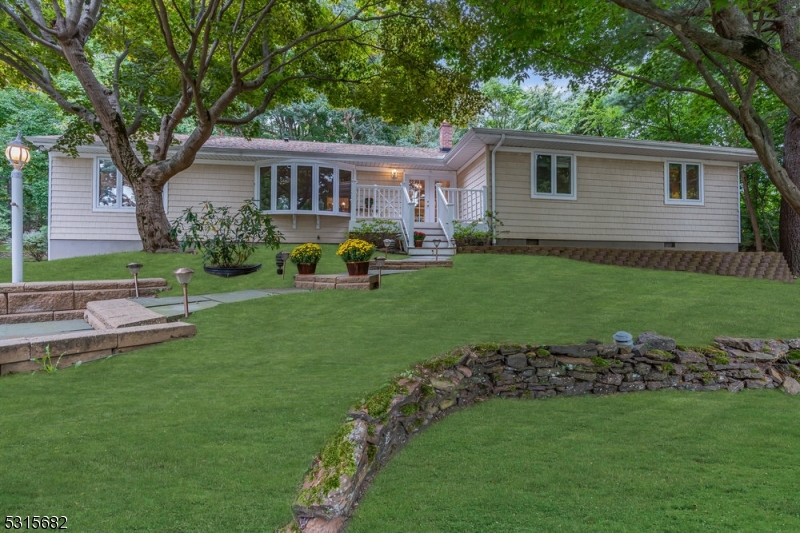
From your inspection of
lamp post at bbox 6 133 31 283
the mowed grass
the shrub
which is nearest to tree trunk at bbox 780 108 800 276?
the mowed grass

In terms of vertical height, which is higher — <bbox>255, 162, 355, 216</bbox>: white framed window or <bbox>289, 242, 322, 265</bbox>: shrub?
<bbox>255, 162, 355, 216</bbox>: white framed window

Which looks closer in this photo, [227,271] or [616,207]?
[227,271]

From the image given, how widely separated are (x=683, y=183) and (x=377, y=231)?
30.9 feet

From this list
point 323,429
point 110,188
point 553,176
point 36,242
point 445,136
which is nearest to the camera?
point 323,429

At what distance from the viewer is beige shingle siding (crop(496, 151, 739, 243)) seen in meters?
12.4

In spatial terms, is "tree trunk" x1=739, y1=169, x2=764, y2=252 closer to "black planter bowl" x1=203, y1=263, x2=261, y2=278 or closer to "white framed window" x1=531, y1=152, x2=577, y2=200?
"white framed window" x1=531, y1=152, x2=577, y2=200

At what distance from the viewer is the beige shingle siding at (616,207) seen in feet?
40.7

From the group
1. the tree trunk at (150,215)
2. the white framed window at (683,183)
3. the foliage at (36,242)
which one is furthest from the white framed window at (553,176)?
the foliage at (36,242)

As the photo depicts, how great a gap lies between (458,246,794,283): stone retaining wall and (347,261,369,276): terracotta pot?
4.54 meters

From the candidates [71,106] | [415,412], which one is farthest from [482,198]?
[71,106]

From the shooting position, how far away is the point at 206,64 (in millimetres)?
9031

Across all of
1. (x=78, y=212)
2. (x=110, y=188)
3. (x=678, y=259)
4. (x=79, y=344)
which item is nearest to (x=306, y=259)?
(x=79, y=344)

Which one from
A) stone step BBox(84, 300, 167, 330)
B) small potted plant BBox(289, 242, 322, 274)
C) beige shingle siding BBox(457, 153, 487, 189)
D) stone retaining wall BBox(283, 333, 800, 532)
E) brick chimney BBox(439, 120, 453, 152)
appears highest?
brick chimney BBox(439, 120, 453, 152)

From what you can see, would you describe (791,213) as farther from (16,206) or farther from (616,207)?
(16,206)
